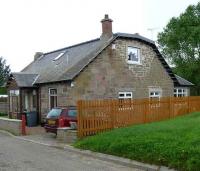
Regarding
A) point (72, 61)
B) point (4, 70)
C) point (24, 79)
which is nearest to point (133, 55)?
point (72, 61)

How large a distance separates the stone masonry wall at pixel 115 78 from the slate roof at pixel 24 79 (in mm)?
1427

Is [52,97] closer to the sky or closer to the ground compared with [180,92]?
closer to the ground

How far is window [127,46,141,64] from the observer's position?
28.0 m

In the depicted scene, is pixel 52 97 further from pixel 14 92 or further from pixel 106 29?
pixel 106 29

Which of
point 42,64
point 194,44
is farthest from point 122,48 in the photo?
point 194,44

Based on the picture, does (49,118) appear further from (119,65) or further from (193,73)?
(193,73)

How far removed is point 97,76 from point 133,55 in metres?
4.12

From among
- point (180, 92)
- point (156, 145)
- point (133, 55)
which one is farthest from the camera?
point (180, 92)

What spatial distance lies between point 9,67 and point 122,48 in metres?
58.4

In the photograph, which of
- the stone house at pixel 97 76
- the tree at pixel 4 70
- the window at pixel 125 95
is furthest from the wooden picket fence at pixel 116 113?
the tree at pixel 4 70

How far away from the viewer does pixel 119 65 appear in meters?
27.0

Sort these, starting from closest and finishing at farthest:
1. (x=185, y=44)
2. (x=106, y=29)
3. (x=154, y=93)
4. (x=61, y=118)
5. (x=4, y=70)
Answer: (x=61, y=118) → (x=106, y=29) → (x=154, y=93) → (x=185, y=44) → (x=4, y=70)

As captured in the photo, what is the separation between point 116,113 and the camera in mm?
17797

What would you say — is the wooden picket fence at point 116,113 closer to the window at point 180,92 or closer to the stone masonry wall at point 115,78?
the stone masonry wall at point 115,78
